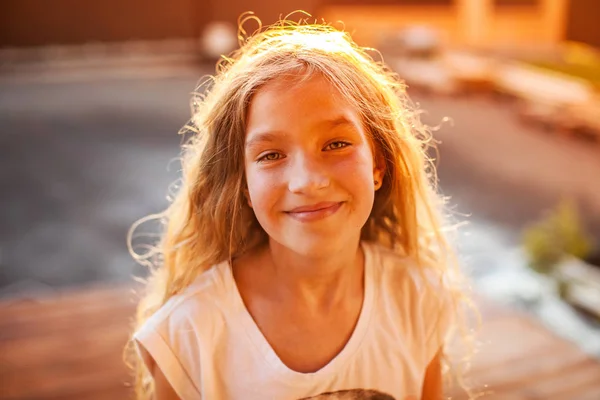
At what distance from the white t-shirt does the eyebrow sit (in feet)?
0.69

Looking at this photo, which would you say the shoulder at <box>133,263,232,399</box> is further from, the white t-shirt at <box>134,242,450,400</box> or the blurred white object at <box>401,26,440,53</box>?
the blurred white object at <box>401,26,440,53</box>

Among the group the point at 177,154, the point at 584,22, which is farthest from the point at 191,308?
the point at 584,22

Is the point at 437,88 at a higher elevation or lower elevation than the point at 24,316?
higher

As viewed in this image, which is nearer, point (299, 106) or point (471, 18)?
point (299, 106)

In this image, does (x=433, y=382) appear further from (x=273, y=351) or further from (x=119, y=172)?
(x=119, y=172)

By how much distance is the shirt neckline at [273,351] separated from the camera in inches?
35.4

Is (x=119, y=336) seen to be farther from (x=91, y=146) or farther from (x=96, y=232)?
(x=91, y=146)

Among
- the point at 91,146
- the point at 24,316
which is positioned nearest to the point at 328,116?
the point at 24,316

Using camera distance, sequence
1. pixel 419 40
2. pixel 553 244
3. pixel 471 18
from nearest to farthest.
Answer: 1. pixel 553 244
2. pixel 419 40
3. pixel 471 18

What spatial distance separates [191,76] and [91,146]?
2.56m

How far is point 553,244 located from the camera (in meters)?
2.84

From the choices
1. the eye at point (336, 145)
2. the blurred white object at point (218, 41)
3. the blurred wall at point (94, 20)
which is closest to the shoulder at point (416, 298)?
the eye at point (336, 145)

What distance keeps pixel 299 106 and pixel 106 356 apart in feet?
4.56

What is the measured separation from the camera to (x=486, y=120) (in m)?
5.66
